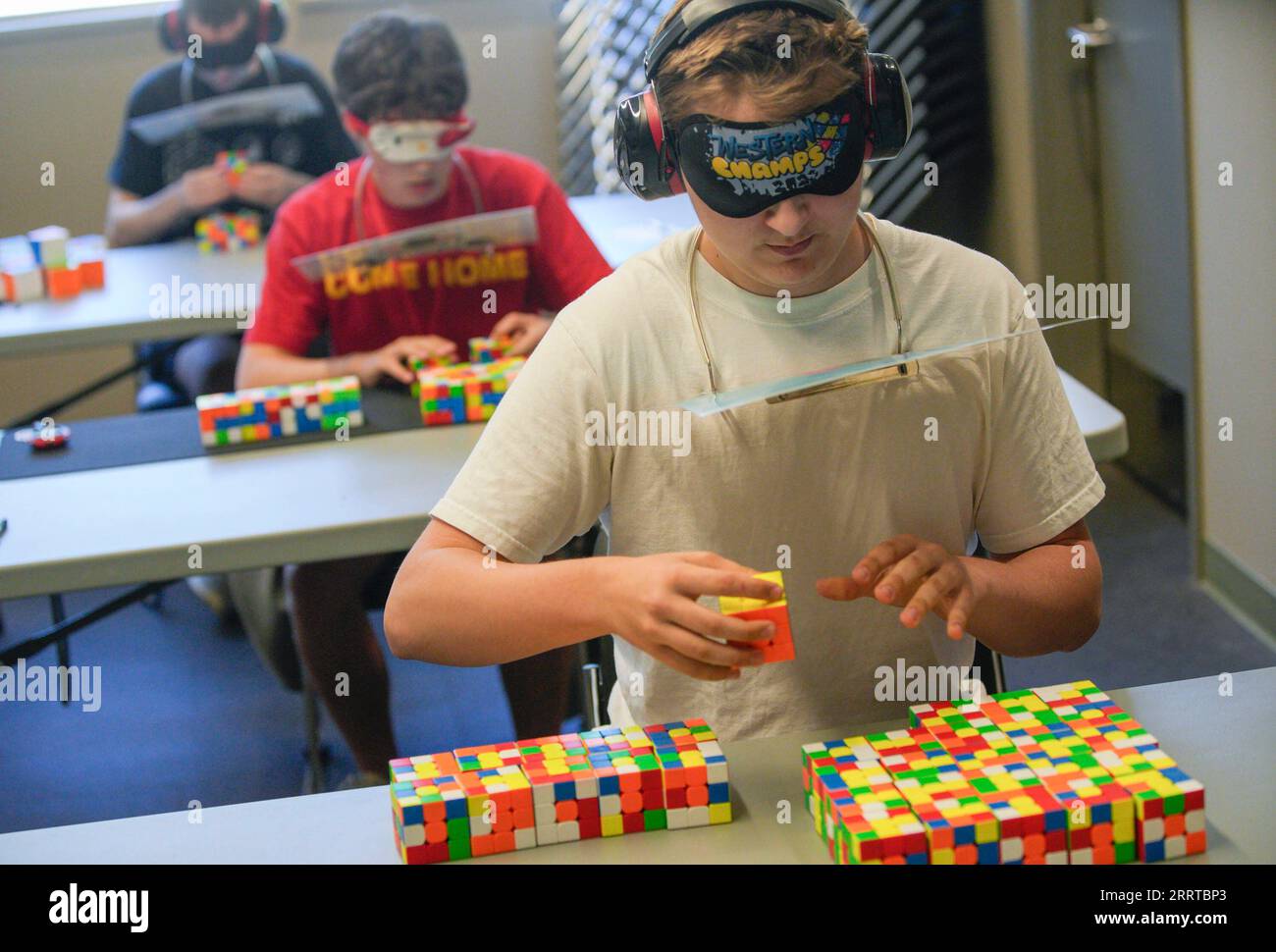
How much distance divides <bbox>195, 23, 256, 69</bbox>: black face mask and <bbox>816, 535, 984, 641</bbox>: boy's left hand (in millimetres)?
3533

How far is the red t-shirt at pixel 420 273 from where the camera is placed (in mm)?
3137

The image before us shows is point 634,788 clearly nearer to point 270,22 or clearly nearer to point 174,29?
point 270,22

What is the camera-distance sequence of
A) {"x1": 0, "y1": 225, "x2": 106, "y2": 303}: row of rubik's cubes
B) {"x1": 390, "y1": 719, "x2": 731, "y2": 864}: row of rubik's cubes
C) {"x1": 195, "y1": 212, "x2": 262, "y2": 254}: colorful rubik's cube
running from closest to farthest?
{"x1": 390, "y1": 719, "x2": 731, "y2": 864}: row of rubik's cubes < {"x1": 0, "y1": 225, "x2": 106, "y2": 303}: row of rubik's cubes < {"x1": 195, "y1": 212, "x2": 262, "y2": 254}: colorful rubik's cube

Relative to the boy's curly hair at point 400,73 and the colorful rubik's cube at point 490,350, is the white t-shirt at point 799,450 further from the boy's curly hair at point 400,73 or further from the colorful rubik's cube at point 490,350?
the boy's curly hair at point 400,73

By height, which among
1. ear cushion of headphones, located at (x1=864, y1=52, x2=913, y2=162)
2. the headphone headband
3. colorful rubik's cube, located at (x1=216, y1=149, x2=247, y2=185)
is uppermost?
colorful rubik's cube, located at (x1=216, y1=149, x2=247, y2=185)

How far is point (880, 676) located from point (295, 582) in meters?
1.56

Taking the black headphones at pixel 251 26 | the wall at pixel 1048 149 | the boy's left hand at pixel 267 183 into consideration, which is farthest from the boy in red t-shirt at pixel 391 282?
the wall at pixel 1048 149

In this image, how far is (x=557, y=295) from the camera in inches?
128

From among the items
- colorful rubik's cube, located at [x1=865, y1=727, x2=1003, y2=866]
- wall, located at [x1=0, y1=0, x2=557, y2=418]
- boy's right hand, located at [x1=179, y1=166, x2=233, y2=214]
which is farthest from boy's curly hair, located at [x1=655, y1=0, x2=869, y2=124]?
wall, located at [x1=0, y1=0, x2=557, y2=418]

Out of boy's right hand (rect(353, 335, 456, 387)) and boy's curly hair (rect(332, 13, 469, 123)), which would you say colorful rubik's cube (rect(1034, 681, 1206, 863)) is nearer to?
boy's right hand (rect(353, 335, 456, 387))

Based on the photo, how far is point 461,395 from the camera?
286 cm

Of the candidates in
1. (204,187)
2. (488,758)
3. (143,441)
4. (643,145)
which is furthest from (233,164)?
(488,758)

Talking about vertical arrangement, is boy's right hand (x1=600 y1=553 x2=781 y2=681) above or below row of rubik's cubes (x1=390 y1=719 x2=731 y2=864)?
above

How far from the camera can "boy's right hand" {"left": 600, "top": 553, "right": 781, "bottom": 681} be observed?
4.46 ft
